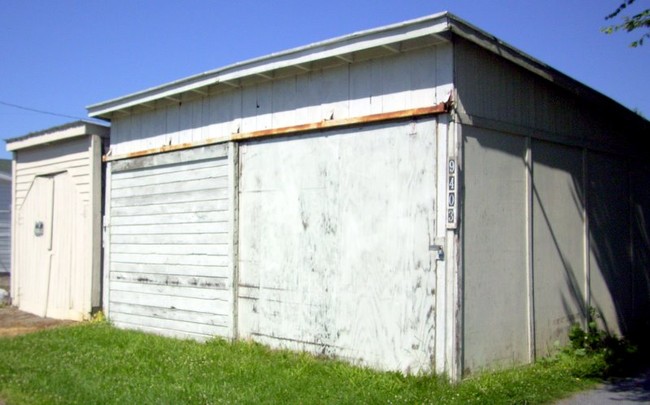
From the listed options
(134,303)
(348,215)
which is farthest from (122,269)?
(348,215)

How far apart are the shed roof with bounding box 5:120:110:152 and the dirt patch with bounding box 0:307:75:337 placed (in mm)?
3486

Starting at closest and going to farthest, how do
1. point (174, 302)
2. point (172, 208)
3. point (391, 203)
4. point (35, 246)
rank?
point (391, 203) → point (174, 302) → point (172, 208) → point (35, 246)

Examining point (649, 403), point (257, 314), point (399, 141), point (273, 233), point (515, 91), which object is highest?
point (515, 91)

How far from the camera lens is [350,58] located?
8.08m

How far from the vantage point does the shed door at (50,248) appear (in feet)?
42.0

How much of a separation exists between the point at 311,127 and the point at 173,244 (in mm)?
3456

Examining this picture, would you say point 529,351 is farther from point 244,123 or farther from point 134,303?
point 134,303

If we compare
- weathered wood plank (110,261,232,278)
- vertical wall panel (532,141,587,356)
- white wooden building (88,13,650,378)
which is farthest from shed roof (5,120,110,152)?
vertical wall panel (532,141,587,356)

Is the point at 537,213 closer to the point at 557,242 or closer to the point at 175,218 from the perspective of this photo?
the point at 557,242

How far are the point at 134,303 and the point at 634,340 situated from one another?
8085mm

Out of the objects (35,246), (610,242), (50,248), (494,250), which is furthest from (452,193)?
(35,246)

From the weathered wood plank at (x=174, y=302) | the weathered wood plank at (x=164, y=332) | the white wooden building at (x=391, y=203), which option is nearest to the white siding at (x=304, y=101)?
the white wooden building at (x=391, y=203)

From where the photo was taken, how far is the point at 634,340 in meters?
10.4

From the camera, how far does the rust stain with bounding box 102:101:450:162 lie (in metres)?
7.32
